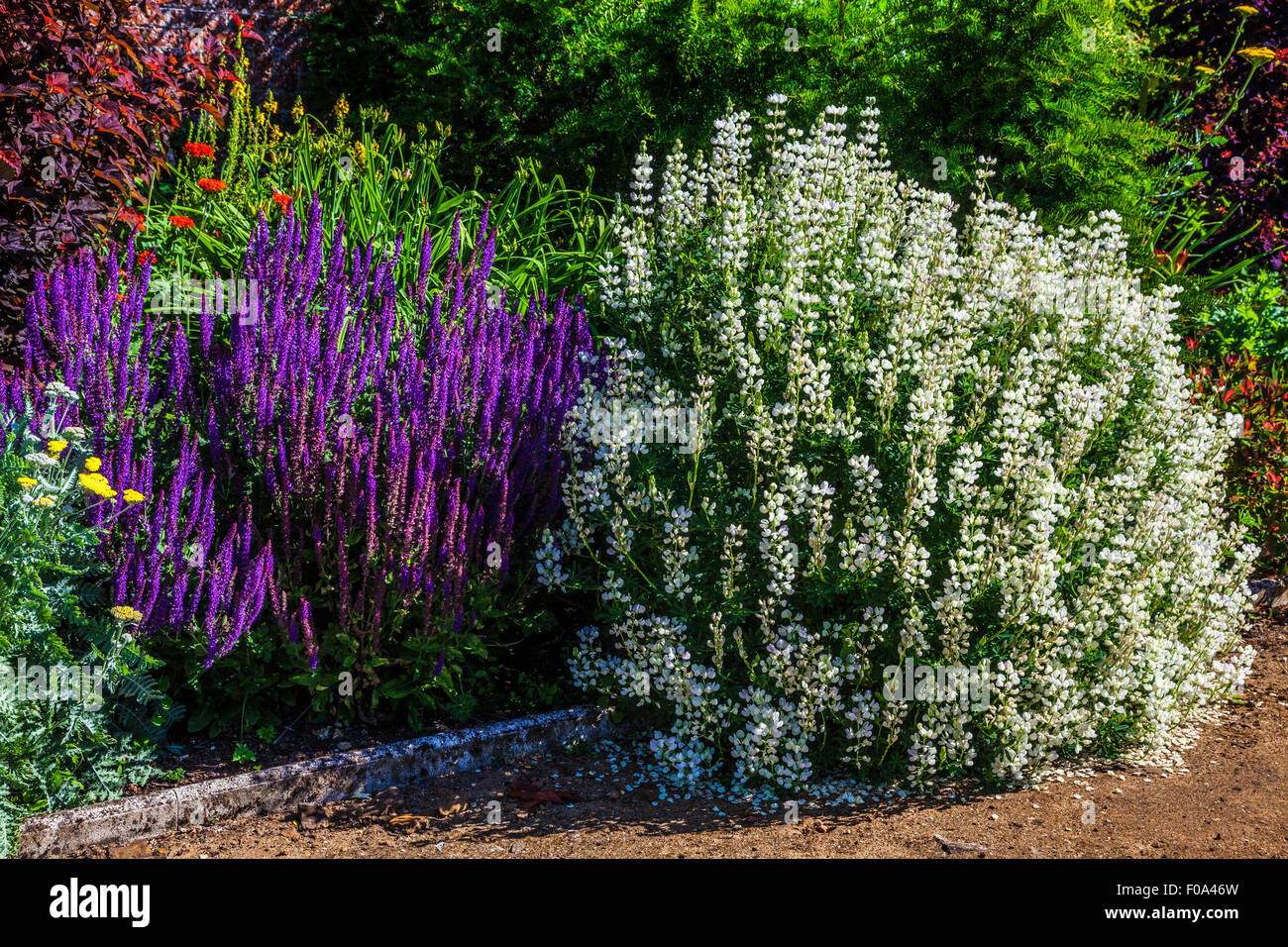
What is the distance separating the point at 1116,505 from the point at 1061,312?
0.77m

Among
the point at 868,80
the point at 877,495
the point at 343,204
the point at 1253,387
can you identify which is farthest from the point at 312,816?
the point at 1253,387

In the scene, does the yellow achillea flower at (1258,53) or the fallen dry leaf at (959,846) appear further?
the yellow achillea flower at (1258,53)

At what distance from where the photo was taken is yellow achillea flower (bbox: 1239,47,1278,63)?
6.83 m

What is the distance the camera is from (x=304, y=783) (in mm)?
3686

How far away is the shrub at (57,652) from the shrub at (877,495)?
146 centimetres

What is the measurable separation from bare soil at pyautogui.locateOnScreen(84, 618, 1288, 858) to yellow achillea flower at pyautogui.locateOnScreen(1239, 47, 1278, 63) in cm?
467

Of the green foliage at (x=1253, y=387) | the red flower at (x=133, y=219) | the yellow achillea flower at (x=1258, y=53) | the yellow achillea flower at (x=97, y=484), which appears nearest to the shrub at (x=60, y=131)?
the red flower at (x=133, y=219)

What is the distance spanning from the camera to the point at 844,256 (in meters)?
4.18

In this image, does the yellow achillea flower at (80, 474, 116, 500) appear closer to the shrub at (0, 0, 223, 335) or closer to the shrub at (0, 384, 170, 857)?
the shrub at (0, 384, 170, 857)

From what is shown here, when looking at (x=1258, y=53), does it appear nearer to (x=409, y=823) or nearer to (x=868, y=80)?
(x=868, y=80)

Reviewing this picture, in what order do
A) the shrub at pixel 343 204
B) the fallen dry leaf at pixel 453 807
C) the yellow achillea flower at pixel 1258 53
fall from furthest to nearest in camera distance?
the yellow achillea flower at pixel 1258 53, the shrub at pixel 343 204, the fallen dry leaf at pixel 453 807

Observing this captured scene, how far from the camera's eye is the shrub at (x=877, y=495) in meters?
3.72

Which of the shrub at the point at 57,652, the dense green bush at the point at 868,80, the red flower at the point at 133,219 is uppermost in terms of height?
the dense green bush at the point at 868,80

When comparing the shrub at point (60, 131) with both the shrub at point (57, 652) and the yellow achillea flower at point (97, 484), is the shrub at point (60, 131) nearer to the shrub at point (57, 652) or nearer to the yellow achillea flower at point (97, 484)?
the shrub at point (57, 652)
